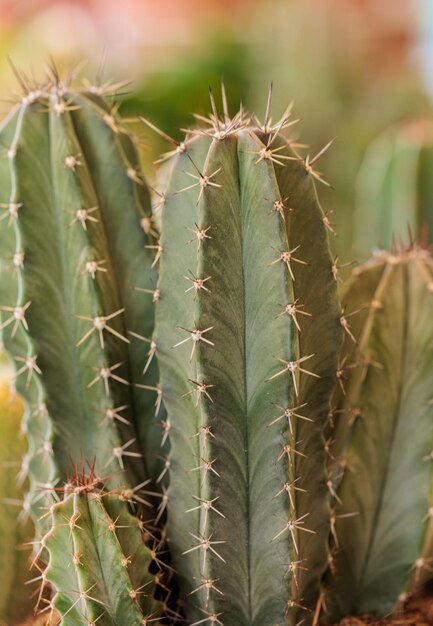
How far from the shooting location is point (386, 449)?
3.99 feet

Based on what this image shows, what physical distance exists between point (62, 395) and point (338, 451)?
1.42ft

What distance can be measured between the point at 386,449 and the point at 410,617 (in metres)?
0.26

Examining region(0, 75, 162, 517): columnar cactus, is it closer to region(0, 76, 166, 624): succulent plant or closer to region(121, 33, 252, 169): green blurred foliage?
region(0, 76, 166, 624): succulent plant

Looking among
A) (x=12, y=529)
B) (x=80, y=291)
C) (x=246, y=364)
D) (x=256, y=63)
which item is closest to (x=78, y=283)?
(x=80, y=291)

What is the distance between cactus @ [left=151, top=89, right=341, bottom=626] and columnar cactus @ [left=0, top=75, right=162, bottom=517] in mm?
109

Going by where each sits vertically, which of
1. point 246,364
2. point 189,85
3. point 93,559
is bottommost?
point 93,559

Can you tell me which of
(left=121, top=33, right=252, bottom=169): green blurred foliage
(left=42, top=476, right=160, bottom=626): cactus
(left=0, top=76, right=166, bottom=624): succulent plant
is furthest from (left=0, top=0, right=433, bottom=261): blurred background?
(left=42, top=476, right=160, bottom=626): cactus

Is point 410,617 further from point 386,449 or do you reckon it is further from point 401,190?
point 401,190

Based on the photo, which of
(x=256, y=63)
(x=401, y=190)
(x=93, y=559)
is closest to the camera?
(x=93, y=559)

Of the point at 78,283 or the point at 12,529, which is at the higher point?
the point at 78,283

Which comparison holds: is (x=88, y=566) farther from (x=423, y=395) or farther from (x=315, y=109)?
(x=315, y=109)

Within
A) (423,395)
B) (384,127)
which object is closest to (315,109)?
(384,127)

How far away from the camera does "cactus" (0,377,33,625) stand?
1305 millimetres

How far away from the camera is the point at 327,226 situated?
3.33ft
